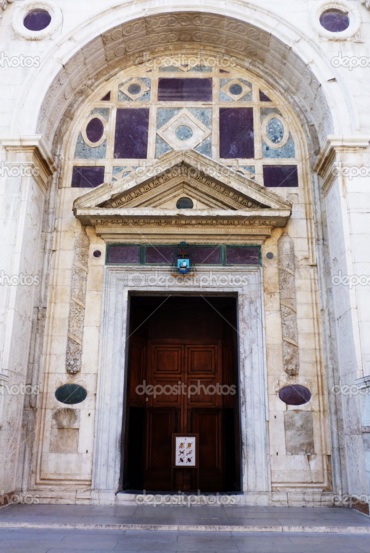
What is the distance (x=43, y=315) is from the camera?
843 centimetres

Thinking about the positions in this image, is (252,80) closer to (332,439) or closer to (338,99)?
(338,99)

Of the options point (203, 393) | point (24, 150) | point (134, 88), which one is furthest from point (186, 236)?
point (203, 393)

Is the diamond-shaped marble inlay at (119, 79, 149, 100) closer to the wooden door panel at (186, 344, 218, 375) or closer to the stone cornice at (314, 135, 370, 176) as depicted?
the stone cornice at (314, 135, 370, 176)

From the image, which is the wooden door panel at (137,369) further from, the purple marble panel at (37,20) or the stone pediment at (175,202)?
the purple marble panel at (37,20)

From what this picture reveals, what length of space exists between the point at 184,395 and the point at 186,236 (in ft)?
11.8

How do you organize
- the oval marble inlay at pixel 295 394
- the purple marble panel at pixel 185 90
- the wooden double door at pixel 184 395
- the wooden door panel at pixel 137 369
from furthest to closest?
the wooden door panel at pixel 137 369, the wooden double door at pixel 184 395, the purple marble panel at pixel 185 90, the oval marble inlay at pixel 295 394

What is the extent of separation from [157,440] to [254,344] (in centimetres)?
342

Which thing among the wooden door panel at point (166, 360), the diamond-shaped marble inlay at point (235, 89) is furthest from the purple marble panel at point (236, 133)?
the wooden door panel at point (166, 360)

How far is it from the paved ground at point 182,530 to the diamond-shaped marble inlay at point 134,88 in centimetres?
699

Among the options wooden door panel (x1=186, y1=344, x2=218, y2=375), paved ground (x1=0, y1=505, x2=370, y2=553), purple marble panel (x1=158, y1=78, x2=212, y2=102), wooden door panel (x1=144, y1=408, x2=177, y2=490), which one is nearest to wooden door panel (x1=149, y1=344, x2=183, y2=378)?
wooden door panel (x1=186, y1=344, x2=218, y2=375)

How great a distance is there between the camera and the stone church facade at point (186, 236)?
782 cm

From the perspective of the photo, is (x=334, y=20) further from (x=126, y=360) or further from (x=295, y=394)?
(x=126, y=360)

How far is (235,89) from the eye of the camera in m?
9.80

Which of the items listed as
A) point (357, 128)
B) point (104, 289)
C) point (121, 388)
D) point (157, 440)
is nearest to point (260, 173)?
point (357, 128)
